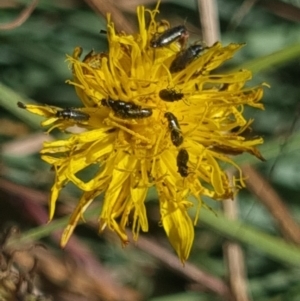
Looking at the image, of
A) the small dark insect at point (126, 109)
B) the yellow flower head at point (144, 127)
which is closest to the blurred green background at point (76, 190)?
the yellow flower head at point (144, 127)

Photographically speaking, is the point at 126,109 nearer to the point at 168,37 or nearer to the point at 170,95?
the point at 170,95

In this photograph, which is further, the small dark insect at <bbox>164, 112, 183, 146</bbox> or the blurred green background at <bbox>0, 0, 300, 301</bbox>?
the blurred green background at <bbox>0, 0, 300, 301</bbox>

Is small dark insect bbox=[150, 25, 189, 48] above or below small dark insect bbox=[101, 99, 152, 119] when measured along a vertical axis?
above

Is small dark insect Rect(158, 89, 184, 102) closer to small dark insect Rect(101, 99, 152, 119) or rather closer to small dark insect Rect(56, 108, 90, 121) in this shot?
small dark insect Rect(101, 99, 152, 119)

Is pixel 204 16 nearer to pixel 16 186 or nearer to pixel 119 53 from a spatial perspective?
pixel 119 53

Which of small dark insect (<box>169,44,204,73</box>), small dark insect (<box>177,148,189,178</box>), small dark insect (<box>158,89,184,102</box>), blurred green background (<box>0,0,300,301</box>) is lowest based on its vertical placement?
blurred green background (<box>0,0,300,301</box>)

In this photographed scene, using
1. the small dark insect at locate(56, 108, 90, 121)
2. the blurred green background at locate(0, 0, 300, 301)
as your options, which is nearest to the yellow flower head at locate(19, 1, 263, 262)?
the small dark insect at locate(56, 108, 90, 121)

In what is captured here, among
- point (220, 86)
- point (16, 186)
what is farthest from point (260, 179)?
point (16, 186)

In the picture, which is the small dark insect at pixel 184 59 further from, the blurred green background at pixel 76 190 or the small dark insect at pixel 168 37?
the blurred green background at pixel 76 190
